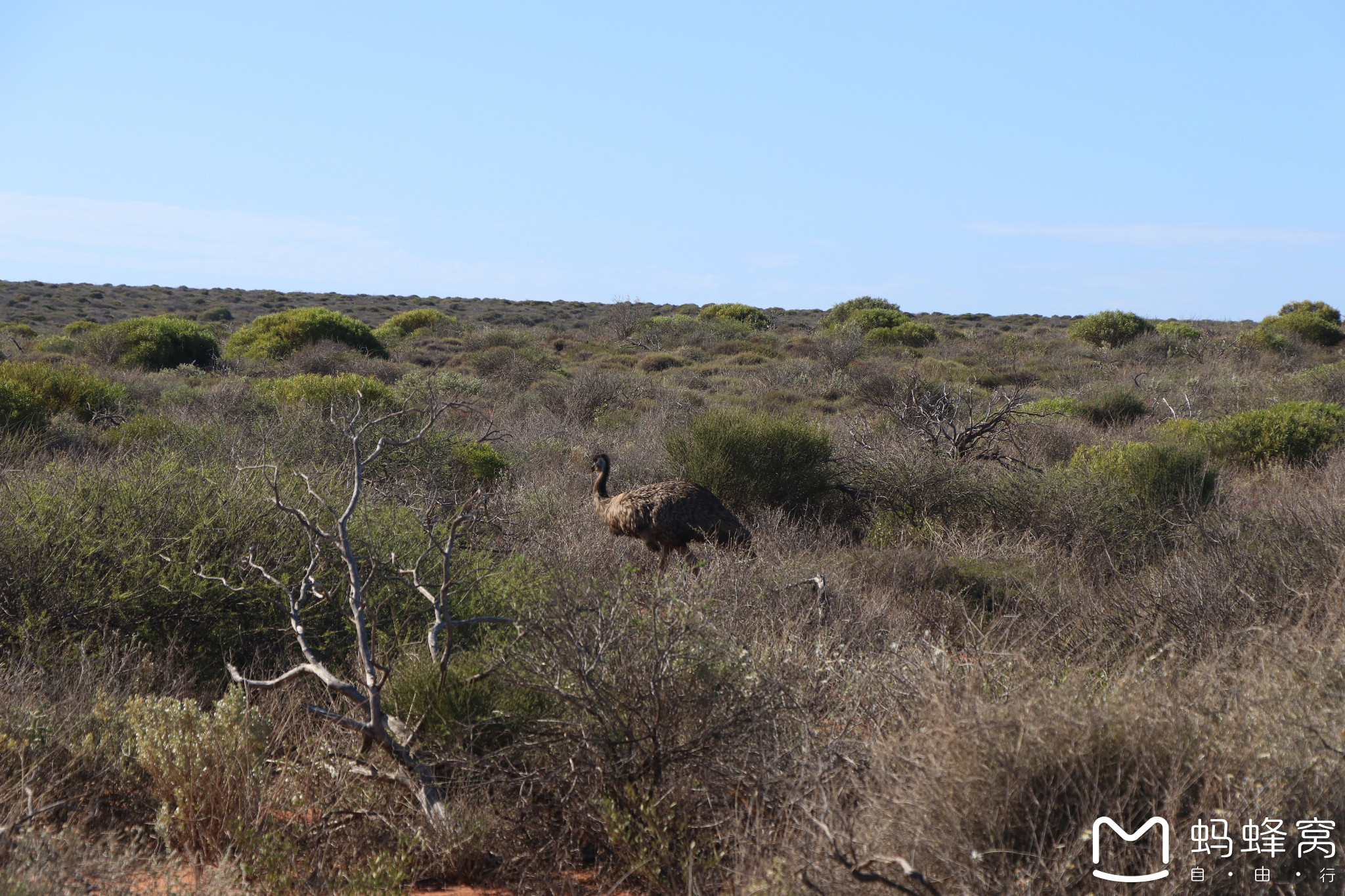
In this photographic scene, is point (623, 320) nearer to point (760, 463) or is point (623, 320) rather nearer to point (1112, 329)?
point (1112, 329)

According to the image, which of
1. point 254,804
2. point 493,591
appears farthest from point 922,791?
point 493,591

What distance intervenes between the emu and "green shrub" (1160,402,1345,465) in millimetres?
6964

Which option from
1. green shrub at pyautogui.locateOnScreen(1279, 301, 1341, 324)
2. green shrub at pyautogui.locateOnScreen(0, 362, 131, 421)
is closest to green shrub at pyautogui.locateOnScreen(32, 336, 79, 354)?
green shrub at pyautogui.locateOnScreen(0, 362, 131, 421)

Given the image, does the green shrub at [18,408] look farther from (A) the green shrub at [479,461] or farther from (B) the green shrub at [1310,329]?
(B) the green shrub at [1310,329]

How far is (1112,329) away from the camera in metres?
29.4

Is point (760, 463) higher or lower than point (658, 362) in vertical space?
lower

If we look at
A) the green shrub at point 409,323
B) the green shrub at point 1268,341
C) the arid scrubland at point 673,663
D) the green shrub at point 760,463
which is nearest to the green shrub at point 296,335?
the green shrub at point 409,323

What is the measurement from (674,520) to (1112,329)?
2620 centimetres

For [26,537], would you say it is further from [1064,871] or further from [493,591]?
[1064,871]

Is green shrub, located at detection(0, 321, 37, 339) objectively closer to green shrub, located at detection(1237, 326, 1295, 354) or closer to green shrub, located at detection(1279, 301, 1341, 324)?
green shrub, located at detection(1237, 326, 1295, 354)

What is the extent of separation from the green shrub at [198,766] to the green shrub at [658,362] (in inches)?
802

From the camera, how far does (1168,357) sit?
23.9m

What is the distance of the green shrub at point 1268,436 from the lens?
449 inches

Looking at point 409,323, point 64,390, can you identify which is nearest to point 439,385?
point 64,390
